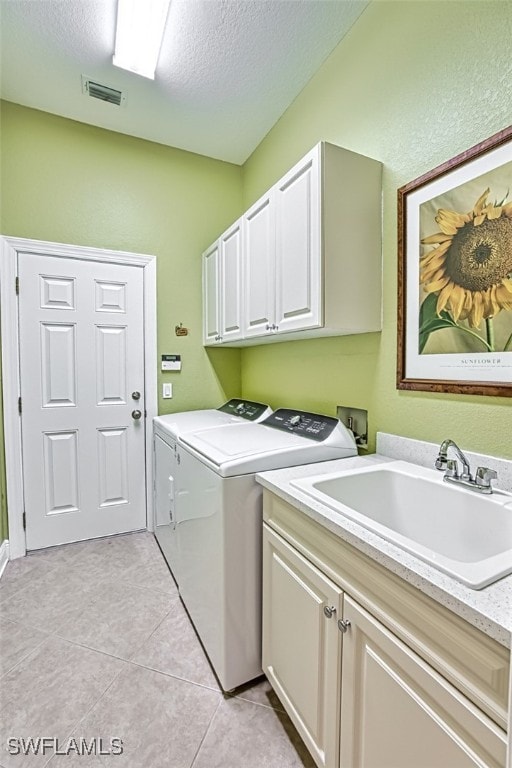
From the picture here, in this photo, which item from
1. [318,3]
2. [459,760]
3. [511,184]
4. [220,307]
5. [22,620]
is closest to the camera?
[459,760]

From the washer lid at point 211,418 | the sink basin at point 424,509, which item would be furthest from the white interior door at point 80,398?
the sink basin at point 424,509

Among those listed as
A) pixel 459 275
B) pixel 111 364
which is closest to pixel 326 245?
pixel 459 275

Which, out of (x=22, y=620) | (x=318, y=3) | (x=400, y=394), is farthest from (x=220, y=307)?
(x=22, y=620)

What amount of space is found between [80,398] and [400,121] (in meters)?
2.41

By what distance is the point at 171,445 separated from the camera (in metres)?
2.11

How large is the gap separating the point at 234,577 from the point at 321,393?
1029mm

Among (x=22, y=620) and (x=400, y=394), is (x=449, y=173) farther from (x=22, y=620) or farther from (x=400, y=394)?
(x=22, y=620)

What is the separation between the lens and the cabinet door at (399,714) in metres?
0.60

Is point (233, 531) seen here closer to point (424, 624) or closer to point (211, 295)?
point (424, 624)

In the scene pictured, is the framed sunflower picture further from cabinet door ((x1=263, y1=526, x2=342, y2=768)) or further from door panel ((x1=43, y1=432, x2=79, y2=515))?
door panel ((x1=43, y1=432, x2=79, y2=515))

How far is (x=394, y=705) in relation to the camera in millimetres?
758

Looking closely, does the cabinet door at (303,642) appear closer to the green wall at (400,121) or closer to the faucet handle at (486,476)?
the faucet handle at (486,476)

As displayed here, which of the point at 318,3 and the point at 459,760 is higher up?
the point at 318,3

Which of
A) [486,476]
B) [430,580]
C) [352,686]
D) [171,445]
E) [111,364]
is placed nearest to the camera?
[430,580]
